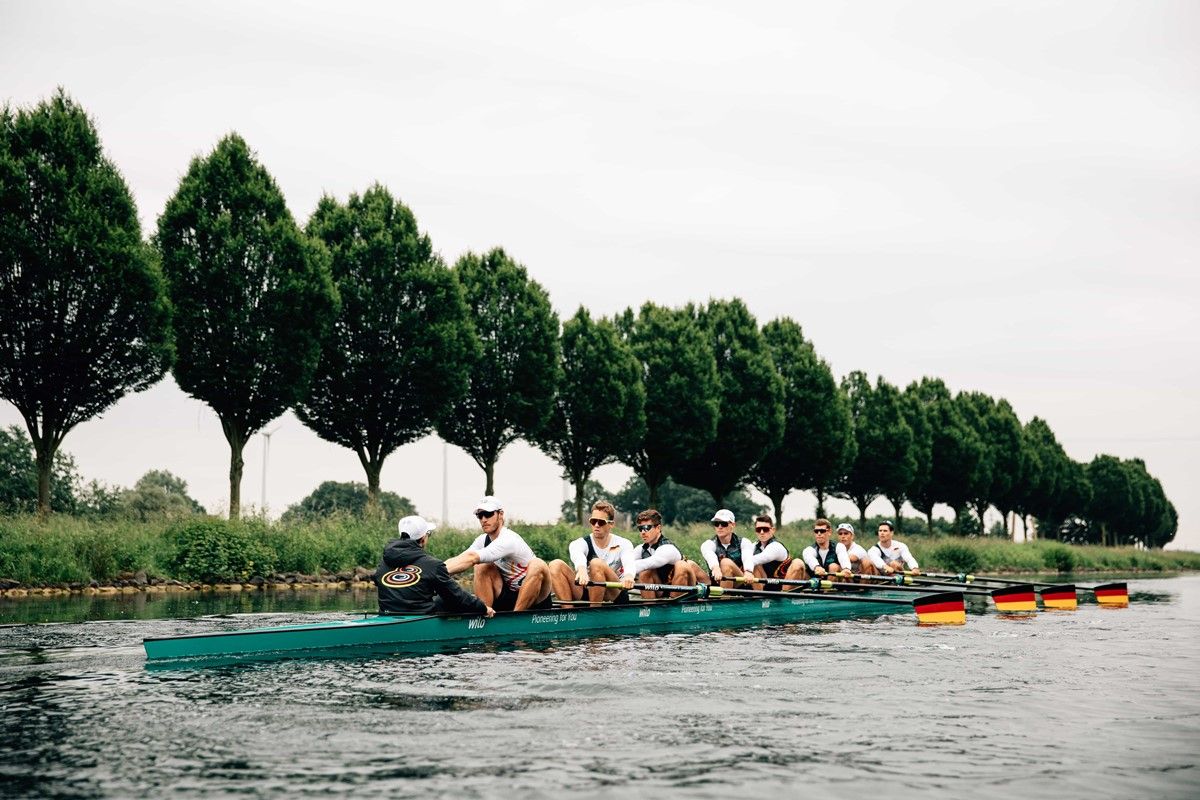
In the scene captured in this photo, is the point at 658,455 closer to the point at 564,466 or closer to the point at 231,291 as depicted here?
the point at 564,466

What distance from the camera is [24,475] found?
247ft

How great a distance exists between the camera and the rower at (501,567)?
1523 cm

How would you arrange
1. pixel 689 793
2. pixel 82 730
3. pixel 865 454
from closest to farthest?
pixel 689 793
pixel 82 730
pixel 865 454

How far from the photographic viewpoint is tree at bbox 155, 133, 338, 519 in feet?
116

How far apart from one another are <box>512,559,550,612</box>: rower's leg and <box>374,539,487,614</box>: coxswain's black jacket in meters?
1.31

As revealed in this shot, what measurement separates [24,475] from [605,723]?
7575 cm

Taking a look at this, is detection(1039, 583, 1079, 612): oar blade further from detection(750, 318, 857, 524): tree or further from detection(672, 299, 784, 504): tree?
detection(750, 318, 857, 524): tree

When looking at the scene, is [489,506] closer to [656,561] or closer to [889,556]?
[656,561]

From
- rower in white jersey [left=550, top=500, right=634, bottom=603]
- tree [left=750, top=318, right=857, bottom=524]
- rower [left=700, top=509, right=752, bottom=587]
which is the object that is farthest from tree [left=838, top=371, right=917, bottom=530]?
rower in white jersey [left=550, top=500, right=634, bottom=603]

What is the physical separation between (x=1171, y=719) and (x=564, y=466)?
4332 centimetres

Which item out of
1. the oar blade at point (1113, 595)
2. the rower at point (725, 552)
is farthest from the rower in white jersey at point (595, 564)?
the oar blade at point (1113, 595)

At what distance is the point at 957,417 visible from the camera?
81.6m

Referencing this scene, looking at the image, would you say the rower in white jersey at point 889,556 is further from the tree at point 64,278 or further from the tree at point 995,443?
the tree at point 995,443

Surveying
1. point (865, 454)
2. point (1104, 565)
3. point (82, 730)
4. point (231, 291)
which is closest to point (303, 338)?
point (231, 291)
